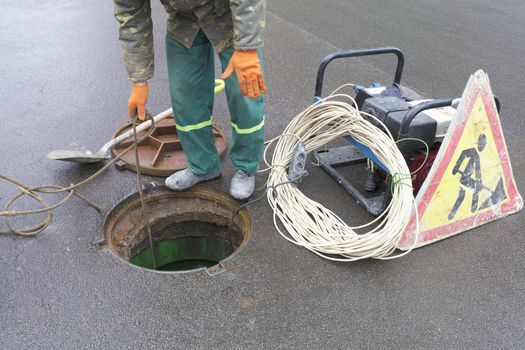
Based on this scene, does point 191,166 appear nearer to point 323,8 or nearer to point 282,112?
point 282,112

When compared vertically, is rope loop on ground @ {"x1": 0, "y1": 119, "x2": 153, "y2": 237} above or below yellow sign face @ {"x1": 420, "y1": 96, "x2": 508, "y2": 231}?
below

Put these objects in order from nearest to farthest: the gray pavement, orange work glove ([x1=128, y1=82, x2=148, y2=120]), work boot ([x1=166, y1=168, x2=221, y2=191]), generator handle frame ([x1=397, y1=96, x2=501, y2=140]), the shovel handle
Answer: the gray pavement → generator handle frame ([x1=397, y1=96, x2=501, y2=140]) → orange work glove ([x1=128, y1=82, x2=148, y2=120]) → work boot ([x1=166, y1=168, x2=221, y2=191]) → the shovel handle

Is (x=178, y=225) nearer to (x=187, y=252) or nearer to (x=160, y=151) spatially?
(x=187, y=252)

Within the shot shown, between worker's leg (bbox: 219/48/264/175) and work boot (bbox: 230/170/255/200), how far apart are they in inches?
1.4

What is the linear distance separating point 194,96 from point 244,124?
339mm

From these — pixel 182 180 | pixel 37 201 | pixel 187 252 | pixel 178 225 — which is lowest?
pixel 187 252

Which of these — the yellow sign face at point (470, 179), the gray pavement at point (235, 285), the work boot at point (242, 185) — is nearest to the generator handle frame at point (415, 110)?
the yellow sign face at point (470, 179)

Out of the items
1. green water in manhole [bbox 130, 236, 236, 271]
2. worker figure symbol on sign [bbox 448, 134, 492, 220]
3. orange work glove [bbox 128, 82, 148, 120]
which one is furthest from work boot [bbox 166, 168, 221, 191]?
worker figure symbol on sign [bbox 448, 134, 492, 220]

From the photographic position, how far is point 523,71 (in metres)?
5.14

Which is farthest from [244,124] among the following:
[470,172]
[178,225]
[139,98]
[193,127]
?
[470,172]

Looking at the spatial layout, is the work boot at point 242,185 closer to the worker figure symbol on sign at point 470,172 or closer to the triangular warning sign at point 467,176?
the triangular warning sign at point 467,176

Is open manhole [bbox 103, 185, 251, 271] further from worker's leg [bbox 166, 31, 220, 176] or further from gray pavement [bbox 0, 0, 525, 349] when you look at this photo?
worker's leg [bbox 166, 31, 220, 176]

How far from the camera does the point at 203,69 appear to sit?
8.39 ft

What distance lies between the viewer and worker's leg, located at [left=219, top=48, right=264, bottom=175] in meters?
2.48
